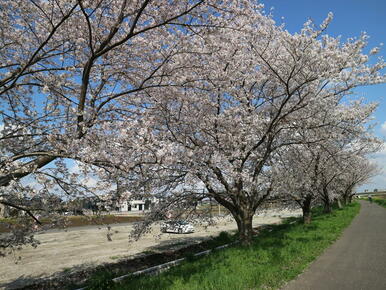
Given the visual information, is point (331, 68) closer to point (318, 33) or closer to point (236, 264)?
point (318, 33)

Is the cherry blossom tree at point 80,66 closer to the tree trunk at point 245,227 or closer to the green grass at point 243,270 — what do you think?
the green grass at point 243,270

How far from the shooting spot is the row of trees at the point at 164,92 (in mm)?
5730

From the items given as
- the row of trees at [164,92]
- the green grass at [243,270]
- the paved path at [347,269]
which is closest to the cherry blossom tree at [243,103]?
the row of trees at [164,92]

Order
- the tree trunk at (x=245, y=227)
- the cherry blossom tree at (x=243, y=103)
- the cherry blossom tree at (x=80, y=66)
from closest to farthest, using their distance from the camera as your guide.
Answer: the cherry blossom tree at (x=80, y=66) → the cherry blossom tree at (x=243, y=103) → the tree trunk at (x=245, y=227)

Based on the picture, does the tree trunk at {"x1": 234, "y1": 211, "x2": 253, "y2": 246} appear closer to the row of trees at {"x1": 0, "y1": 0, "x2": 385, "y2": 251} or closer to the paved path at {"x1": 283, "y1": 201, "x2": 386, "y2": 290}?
the row of trees at {"x1": 0, "y1": 0, "x2": 385, "y2": 251}

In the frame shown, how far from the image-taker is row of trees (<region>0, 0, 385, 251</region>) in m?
5.73

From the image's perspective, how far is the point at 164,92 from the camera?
8.73 metres

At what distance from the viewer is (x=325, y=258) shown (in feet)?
31.0

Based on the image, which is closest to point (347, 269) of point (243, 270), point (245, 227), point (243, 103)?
point (243, 270)

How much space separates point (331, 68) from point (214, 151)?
449cm

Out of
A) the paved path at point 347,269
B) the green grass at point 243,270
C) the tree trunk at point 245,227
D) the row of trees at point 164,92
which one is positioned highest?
the row of trees at point 164,92

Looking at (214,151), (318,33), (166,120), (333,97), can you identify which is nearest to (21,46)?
(166,120)

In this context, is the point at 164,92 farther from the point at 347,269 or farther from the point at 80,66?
the point at 347,269

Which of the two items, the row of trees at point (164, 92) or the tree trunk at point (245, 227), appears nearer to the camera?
the row of trees at point (164, 92)
